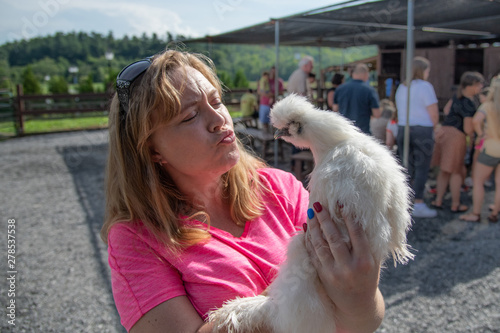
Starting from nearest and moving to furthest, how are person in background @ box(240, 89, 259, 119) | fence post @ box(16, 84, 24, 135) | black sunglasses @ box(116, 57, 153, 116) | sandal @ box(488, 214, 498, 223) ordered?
black sunglasses @ box(116, 57, 153, 116) → sandal @ box(488, 214, 498, 223) → person in background @ box(240, 89, 259, 119) → fence post @ box(16, 84, 24, 135)

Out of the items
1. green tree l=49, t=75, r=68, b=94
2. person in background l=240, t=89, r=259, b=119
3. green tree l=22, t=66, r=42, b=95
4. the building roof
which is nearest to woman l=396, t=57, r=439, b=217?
the building roof

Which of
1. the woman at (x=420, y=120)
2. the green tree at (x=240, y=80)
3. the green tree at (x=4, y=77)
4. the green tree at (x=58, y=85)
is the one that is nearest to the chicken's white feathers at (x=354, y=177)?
the woman at (x=420, y=120)

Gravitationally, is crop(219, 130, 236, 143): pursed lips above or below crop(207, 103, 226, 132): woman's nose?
below

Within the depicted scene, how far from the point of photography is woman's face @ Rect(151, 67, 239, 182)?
4.19ft

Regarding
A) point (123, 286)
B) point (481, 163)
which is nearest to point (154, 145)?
point (123, 286)

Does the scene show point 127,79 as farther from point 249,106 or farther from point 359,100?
point 249,106

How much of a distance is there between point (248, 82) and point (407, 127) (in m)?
18.4

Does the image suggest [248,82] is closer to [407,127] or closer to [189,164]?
[407,127]

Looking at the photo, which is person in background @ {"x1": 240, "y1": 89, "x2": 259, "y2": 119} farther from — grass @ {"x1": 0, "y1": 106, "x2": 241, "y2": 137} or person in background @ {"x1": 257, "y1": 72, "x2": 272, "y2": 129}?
grass @ {"x1": 0, "y1": 106, "x2": 241, "y2": 137}

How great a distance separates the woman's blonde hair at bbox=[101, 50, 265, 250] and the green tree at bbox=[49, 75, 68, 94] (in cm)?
2186

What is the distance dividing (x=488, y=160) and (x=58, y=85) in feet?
69.9

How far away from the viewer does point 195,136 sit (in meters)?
1.28

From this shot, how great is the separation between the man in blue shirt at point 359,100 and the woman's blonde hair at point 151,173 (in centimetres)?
437

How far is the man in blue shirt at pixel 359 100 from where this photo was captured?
17.8 feet
